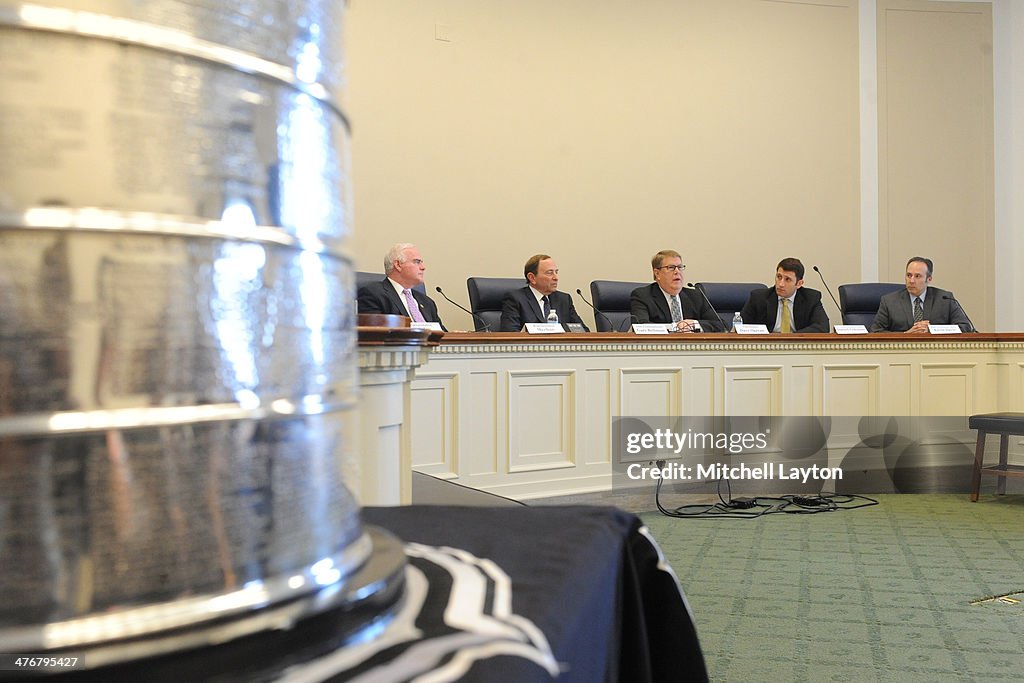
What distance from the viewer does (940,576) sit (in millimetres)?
3572

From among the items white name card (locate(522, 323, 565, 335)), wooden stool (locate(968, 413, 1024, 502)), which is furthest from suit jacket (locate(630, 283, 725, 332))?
wooden stool (locate(968, 413, 1024, 502))

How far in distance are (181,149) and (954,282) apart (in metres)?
9.93

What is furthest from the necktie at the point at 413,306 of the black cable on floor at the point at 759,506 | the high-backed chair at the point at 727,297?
the high-backed chair at the point at 727,297

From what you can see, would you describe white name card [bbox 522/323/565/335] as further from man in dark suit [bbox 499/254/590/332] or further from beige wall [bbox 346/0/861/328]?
beige wall [bbox 346/0/861/328]

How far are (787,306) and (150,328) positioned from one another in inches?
299

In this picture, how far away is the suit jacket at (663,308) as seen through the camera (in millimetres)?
6609

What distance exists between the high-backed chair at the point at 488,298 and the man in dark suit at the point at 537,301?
0.15 m

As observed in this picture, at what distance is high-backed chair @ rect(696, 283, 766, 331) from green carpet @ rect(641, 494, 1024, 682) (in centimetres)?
276

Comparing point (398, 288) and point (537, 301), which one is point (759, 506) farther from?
point (398, 288)

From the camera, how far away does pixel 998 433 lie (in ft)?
17.5

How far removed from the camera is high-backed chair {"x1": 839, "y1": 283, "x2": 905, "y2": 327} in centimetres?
768

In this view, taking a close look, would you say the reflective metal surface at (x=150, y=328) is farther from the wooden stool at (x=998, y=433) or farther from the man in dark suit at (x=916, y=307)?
the man in dark suit at (x=916, y=307)

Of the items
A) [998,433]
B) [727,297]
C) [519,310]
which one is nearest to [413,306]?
[519,310]

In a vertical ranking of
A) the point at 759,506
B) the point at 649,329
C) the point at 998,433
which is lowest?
the point at 759,506
